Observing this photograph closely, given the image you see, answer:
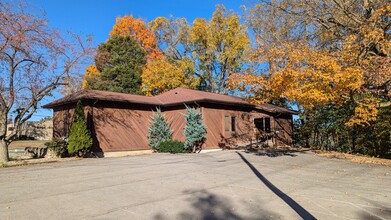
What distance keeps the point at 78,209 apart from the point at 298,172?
704 centimetres

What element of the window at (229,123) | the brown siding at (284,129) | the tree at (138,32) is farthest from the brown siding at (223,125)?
the tree at (138,32)

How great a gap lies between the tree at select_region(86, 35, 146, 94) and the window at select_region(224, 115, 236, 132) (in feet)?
45.2

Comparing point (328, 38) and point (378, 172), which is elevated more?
point (328, 38)

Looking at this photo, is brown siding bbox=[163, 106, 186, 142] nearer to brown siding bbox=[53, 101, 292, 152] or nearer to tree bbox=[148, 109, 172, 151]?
brown siding bbox=[53, 101, 292, 152]

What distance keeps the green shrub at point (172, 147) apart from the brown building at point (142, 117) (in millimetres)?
1200

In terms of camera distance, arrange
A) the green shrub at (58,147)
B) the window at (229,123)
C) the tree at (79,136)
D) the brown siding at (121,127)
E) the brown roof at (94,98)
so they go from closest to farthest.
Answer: the tree at (79,136)
the green shrub at (58,147)
the brown roof at (94,98)
the brown siding at (121,127)
the window at (229,123)

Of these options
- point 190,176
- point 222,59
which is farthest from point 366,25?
point 222,59

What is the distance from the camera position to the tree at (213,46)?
30.4 m

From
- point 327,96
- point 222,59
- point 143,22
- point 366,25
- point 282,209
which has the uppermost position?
point 143,22

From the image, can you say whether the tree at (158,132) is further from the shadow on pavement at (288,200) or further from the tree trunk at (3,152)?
the shadow on pavement at (288,200)

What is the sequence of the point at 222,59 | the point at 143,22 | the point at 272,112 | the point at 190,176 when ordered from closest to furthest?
the point at 190,176 → the point at 272,112 → the point at 222,59 → the point at 143,22

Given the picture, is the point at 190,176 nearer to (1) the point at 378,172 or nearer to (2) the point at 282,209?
(2) the point at 282,209

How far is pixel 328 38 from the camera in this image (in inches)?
536

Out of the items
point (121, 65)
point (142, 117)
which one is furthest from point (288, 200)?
point (121, 65)
